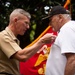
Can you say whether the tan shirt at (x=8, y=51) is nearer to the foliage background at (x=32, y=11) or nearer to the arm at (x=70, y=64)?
the arm at (x=70, y=64)

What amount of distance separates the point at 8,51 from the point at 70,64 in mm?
948

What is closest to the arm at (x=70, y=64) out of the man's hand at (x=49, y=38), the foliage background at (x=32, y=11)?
the man's hand at (x=49, y=38)

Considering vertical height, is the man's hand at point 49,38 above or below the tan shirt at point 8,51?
above

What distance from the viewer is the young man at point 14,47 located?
163 inches

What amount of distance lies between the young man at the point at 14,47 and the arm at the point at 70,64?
0.60 meters

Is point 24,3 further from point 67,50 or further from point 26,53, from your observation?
point 67,50

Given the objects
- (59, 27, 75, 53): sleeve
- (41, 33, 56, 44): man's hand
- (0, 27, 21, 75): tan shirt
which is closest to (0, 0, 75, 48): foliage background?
(0, 27, 21, 75): tan shirt

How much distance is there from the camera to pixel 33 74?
593 centimetres

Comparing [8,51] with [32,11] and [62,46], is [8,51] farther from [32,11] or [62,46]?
[32,11]

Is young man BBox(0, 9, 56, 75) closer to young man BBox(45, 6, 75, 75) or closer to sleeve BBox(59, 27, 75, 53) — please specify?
young man BBox(45, 6, 75, 75)

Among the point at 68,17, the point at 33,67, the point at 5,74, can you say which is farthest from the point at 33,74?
the point at 68,17

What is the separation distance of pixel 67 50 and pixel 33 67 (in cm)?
251

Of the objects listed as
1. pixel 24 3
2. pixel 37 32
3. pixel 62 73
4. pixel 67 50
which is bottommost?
pixel 37 32

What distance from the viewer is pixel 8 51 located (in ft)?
13.6
